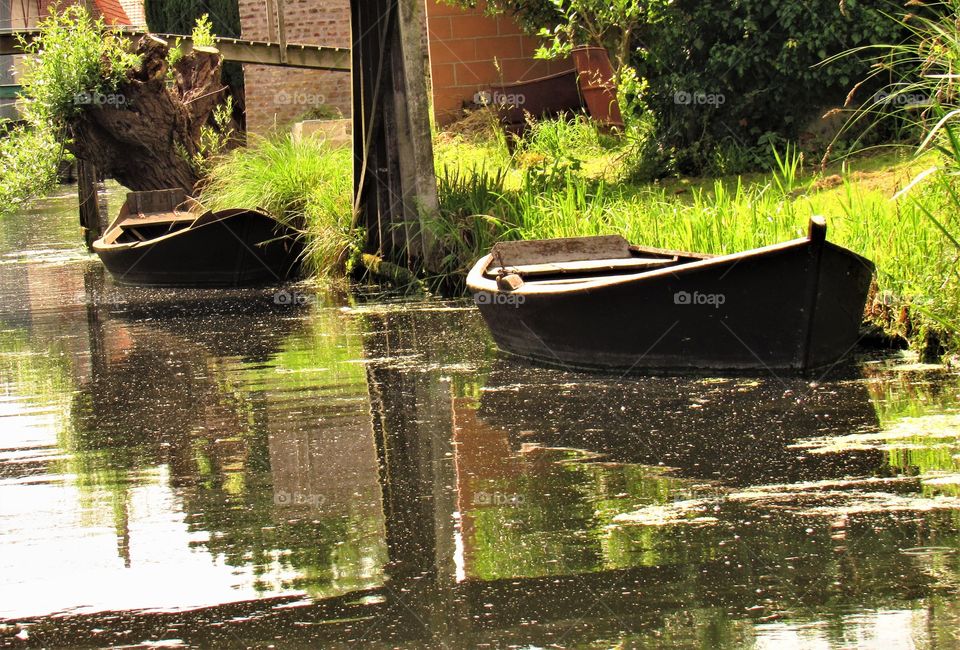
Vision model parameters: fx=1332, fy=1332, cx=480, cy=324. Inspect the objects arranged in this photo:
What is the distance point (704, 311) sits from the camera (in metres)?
7.73

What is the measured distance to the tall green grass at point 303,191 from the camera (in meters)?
13.9

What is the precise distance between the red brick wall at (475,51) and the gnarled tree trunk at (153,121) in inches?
126

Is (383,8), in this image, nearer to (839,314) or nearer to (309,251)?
(309,251)

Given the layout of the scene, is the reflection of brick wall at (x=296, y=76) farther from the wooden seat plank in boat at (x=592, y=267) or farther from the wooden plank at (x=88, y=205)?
Result: the wooden seat plank in boat at (x=592, y=267)

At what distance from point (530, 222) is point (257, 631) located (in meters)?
7.56

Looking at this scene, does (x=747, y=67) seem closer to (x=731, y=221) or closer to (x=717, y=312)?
(x=731, y=221)

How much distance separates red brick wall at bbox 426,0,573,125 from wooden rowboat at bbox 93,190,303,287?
197 inches

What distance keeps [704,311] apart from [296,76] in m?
15.4

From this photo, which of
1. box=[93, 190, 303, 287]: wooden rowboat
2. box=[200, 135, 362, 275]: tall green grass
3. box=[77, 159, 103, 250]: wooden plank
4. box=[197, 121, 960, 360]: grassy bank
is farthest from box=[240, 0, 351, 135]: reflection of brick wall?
box=[93, 190, 303, 287]: wooden rowboat

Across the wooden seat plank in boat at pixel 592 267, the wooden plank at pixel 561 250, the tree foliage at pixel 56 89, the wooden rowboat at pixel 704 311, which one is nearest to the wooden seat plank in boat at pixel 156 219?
the tree foliage at pixel 56 89

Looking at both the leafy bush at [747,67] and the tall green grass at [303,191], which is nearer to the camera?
the leafy bush at [747,67]

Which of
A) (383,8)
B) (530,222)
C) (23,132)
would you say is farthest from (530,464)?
(23,132)

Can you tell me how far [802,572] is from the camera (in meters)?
4.70

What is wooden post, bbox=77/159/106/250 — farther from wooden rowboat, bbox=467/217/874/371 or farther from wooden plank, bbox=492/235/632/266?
wooden rowboat, bbox=467/217/874/371
